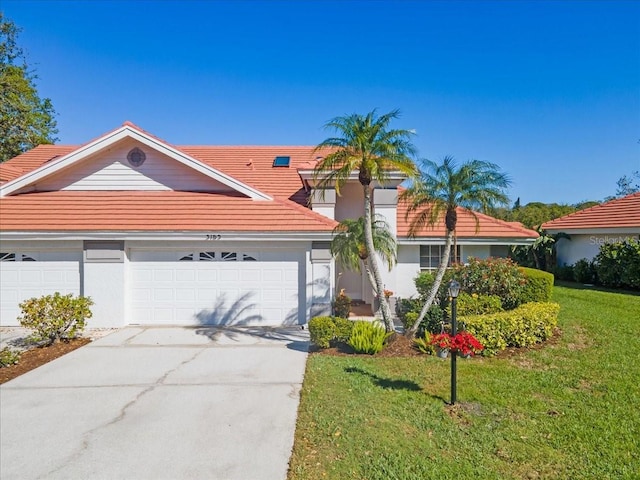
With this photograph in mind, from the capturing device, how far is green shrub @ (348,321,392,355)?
8125 millimetres

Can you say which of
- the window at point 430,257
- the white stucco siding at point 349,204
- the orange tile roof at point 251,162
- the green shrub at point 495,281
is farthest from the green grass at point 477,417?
the orange tile roof at point 251,162

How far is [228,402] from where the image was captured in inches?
236

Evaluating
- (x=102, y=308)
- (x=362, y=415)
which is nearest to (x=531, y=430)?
(x=362, y=415)

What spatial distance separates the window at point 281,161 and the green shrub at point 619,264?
1540cm

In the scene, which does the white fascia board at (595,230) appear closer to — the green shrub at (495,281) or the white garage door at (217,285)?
the green shrub at (495,281)

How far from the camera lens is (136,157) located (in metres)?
12.1

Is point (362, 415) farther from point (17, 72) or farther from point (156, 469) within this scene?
point (17, 72)

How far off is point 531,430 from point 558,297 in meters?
11.6

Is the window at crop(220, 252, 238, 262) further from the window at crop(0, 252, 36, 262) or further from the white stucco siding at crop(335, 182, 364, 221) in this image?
the window at crop(0, 252, 36, 262)

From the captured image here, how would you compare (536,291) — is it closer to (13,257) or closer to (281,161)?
(281,161)

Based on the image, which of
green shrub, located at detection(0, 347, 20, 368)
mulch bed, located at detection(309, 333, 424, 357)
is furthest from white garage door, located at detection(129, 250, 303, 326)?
green shrub, located at detection(0, 347, 20, 368)

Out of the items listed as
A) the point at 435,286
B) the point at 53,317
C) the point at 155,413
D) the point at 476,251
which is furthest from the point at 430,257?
the point at 53,317

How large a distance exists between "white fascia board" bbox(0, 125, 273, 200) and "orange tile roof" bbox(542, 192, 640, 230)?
57.6 feet

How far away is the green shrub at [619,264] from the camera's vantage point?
15719mm
